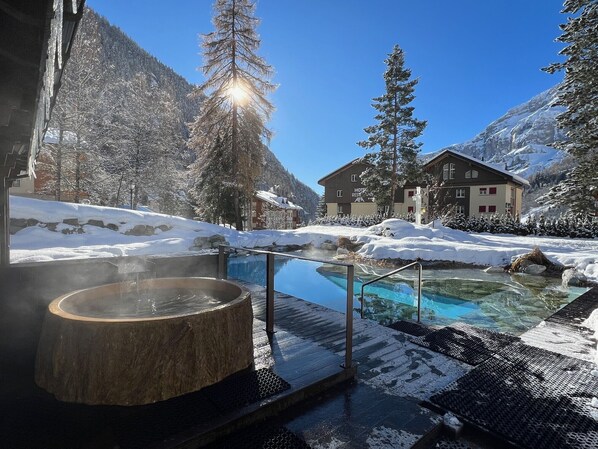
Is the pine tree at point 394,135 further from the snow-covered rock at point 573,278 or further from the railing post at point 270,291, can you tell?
the railing post at point 270,291

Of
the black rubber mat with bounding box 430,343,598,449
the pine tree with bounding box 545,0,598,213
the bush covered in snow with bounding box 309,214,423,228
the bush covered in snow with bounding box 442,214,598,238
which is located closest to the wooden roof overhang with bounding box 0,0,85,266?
the black rubber mat with bounding box 430,343,598,449

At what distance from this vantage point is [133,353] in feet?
6.19

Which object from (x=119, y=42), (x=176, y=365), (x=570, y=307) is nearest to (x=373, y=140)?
(x=570, y=307)

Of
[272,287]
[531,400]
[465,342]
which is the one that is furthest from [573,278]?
[272,287]

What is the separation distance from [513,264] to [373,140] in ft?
48.8

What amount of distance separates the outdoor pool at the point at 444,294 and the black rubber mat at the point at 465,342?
2.09 meters

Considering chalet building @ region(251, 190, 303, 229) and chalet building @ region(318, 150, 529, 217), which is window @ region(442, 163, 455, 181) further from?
chalet building @ region(251, 190, 303, 229)

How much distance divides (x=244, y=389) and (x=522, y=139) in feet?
566

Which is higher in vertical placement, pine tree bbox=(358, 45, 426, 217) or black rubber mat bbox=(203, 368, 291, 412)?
pine tree bbox=(358, 45, 426, 217)

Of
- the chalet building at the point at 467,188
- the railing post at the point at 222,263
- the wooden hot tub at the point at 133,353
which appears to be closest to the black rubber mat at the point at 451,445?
the wooden hot tub at the point at 133,353

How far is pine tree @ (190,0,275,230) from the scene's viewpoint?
49.4ft

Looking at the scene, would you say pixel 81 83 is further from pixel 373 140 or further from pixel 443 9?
pixel 373 140

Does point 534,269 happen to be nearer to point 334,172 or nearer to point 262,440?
point 262,440

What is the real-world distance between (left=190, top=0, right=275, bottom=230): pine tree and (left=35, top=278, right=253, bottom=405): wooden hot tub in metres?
14.2
